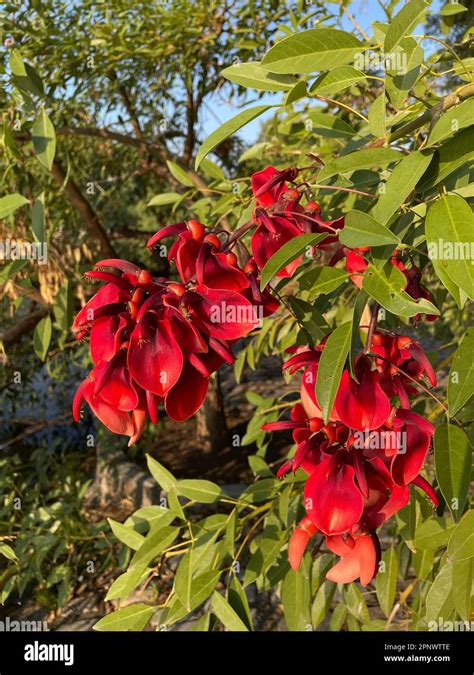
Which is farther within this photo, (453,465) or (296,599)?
(296,599)

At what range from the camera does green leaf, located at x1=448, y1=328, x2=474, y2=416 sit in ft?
1.18

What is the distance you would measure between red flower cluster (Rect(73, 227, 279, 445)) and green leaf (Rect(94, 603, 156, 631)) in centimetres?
37

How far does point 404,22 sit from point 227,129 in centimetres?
13

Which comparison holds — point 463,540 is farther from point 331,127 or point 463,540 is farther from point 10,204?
point 10,204

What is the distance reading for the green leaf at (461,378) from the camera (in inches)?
14.2

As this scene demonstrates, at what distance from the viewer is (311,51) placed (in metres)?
0.38

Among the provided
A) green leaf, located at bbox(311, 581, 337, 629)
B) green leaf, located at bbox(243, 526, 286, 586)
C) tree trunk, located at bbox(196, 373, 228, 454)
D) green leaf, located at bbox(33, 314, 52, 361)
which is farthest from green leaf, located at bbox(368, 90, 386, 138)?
tree trunk, located at bbox(196, 373, 228, 454)

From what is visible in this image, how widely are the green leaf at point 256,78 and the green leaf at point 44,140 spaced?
332 millimetres

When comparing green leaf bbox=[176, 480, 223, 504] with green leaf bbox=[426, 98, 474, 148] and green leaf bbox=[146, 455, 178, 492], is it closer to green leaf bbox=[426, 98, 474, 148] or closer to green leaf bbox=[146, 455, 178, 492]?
green leaf bbox=[146, 455, 178, 492]

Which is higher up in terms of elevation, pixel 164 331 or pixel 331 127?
pixel 331 127

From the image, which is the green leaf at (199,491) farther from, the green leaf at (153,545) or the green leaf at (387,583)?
the green leaf at (387,583)

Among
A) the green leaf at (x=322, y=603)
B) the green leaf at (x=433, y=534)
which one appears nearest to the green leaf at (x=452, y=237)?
the green leaf at (x=433, y=534)

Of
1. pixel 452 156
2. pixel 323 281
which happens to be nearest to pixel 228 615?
pixel 323 281
